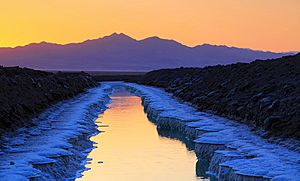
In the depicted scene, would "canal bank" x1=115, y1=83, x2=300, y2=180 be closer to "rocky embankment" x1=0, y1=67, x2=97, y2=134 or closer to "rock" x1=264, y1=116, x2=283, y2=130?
"rock" x1=264, y1=116, x2=283, y2=130

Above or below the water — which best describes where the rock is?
above

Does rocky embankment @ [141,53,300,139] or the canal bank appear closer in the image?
the canal bank

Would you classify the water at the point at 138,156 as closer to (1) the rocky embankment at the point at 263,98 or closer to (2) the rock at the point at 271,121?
(2) the rock at the point at 271,121

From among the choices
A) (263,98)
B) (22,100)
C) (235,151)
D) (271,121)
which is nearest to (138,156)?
(235,151)

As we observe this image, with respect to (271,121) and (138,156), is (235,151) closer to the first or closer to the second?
(271,121)

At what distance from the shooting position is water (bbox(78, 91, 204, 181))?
1908 centimetres

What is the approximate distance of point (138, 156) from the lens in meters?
22.6

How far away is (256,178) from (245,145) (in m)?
5.25

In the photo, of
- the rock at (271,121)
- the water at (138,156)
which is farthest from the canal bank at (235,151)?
the water at (138,156)

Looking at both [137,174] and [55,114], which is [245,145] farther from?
[55,114]

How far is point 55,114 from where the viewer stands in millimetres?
33531

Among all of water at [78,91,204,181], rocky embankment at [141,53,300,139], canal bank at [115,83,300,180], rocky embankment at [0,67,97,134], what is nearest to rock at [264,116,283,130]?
rocky embankment at [141,53,300,139]

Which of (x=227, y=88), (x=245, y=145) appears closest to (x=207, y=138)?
(x=245, y=145)

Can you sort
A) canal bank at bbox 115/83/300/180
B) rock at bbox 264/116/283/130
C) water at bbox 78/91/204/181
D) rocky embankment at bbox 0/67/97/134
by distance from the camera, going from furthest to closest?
rocky embankment at bbox 0/67/97/134 < rock at bbox 264/116/283/130 < water at bbox 78/91/204/181 < canal bank at bbox 115/83/300/180
